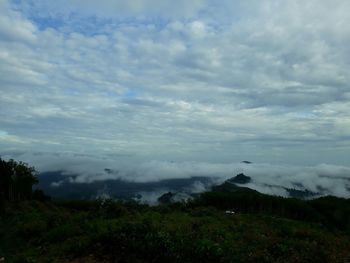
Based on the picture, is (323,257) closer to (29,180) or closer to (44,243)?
(44,243)

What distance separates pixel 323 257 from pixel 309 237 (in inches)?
242

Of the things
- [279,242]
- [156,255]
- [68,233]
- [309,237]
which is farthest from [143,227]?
[309,237]

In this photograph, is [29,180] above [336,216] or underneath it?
above

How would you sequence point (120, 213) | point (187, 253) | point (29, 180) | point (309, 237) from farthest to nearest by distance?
point (29, 180)
point (120, 213)
point (309, 237)
point (187, 253)

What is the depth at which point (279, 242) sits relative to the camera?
56.5ft

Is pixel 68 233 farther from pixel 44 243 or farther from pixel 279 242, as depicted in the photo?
pixel 279 242

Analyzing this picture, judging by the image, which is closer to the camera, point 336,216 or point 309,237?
point 309,237


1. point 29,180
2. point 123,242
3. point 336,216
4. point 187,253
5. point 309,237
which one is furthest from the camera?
point 29,180

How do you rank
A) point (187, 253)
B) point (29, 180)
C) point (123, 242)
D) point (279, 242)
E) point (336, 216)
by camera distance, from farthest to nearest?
point (29, 180) → point (336, 216) → point (279, 242) → point (123, 242) → point (187, 253)

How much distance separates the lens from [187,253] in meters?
12.9

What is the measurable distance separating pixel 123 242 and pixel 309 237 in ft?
36.1

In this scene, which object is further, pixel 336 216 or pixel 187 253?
pixel 336 216

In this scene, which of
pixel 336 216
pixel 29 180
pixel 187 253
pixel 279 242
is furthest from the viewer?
pixel 29 180

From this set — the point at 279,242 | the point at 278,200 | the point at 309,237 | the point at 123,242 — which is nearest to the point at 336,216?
the point at 278,200
